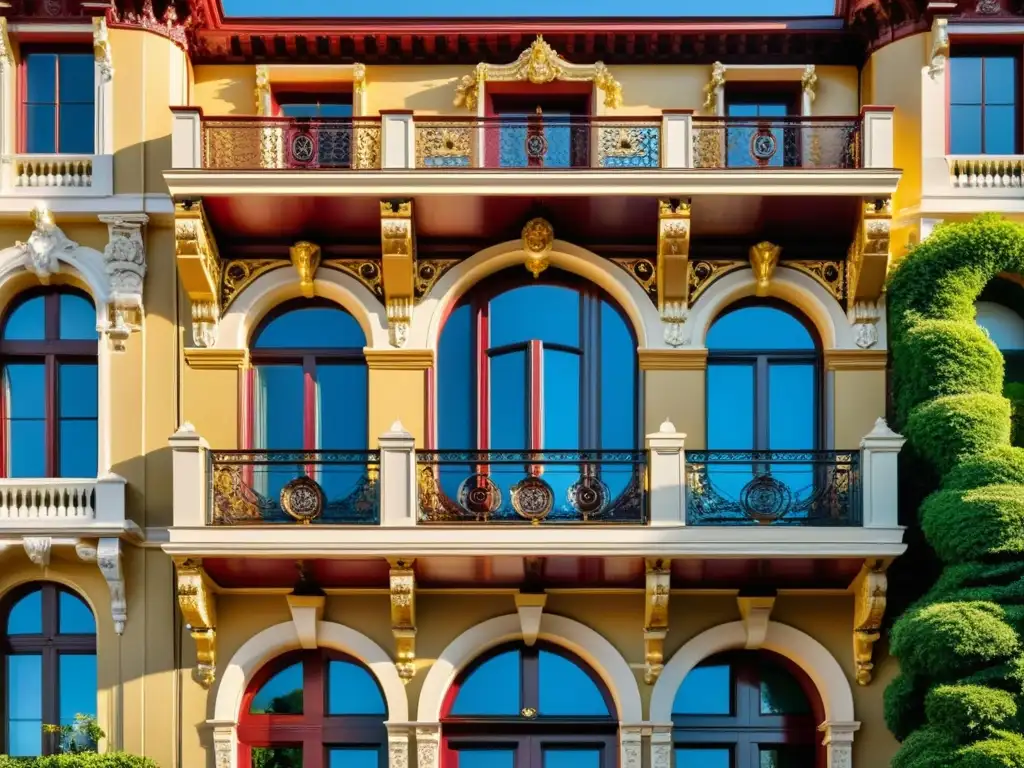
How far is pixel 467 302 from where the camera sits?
67.9ft

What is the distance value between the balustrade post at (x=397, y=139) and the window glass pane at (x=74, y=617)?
Answer: 6403mm

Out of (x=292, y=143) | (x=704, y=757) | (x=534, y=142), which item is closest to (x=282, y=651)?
(x=704, y=757)

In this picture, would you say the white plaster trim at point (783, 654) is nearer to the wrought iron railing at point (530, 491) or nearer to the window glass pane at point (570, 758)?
the window glass pane at point (570, 758)

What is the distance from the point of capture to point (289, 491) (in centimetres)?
1902

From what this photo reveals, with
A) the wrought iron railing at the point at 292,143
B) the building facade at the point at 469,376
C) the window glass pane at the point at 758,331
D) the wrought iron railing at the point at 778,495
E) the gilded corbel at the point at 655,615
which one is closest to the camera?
the gilded corbel at the point at 655,615

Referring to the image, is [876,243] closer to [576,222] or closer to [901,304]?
[901,304]

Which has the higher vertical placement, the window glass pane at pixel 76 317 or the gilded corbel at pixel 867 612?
the window glass pane at pixel 76 317

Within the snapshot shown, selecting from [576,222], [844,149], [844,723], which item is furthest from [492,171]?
[844,723]

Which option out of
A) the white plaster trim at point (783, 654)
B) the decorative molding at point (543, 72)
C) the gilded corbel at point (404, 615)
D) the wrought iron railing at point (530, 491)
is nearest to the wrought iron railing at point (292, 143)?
the decorative molding at point (543, 72)

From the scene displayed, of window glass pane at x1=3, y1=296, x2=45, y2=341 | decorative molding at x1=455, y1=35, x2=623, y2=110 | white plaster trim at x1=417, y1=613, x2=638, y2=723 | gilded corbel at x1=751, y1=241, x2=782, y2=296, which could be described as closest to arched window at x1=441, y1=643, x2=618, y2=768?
white plaster trim at x1=417, y1=613, x2=638, y2=723

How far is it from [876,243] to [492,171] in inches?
182

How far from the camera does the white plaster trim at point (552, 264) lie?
20234 millimetres

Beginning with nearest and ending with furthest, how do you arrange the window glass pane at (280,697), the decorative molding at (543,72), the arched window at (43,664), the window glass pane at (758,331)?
1. the arched window at (43,664)
2. the window glass pane at (280,697)
3. the window glass pane at (758,331)
4. the decorative molding at (543,72)

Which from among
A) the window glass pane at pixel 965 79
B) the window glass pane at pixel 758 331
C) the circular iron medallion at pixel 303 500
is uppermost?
the window glass pane at pixel 965 79
